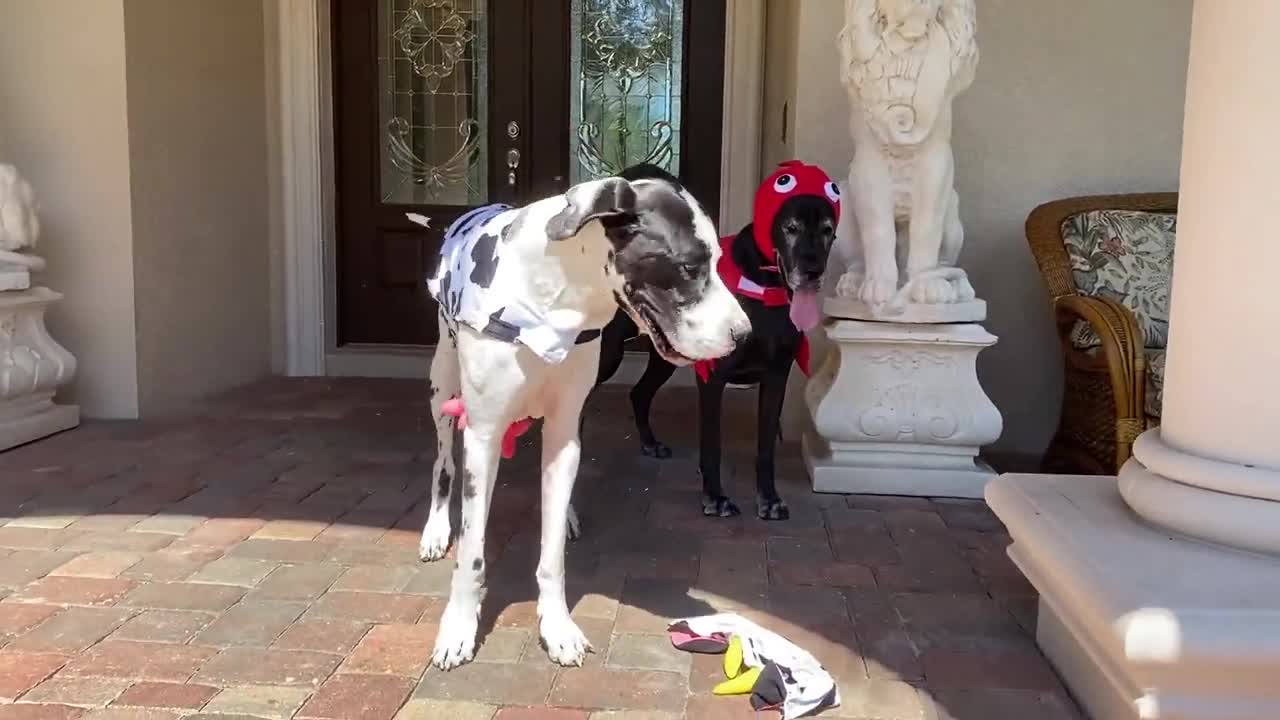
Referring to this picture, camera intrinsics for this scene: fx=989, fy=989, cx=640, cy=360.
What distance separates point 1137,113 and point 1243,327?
265 centimetres

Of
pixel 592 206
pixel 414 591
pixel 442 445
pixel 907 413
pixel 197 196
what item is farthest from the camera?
pixel 197 196

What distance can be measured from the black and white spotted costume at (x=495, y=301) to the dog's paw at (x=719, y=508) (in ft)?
3.93

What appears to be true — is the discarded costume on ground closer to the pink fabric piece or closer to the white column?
the pink fabric piece

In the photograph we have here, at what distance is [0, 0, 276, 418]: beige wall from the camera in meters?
4.04

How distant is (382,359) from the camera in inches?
218

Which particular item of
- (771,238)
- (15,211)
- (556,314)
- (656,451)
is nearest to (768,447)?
(771,238)

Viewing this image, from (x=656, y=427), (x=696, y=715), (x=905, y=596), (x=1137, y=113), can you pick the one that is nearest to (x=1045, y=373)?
(x=1137, y=113)

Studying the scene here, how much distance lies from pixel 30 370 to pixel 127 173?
0.90 meters

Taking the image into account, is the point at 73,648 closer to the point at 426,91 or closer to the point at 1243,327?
the point at 1243,327

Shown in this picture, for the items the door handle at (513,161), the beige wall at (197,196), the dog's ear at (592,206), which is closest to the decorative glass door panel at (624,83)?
the door handle at (513,161)

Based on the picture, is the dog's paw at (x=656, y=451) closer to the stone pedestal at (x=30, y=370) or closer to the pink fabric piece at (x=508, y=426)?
the pink fabric piece at (x=508, y=426)

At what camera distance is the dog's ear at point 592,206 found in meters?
1.70

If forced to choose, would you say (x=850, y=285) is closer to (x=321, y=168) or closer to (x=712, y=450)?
(x=712, y=450)

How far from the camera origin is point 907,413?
3332 millimetres
